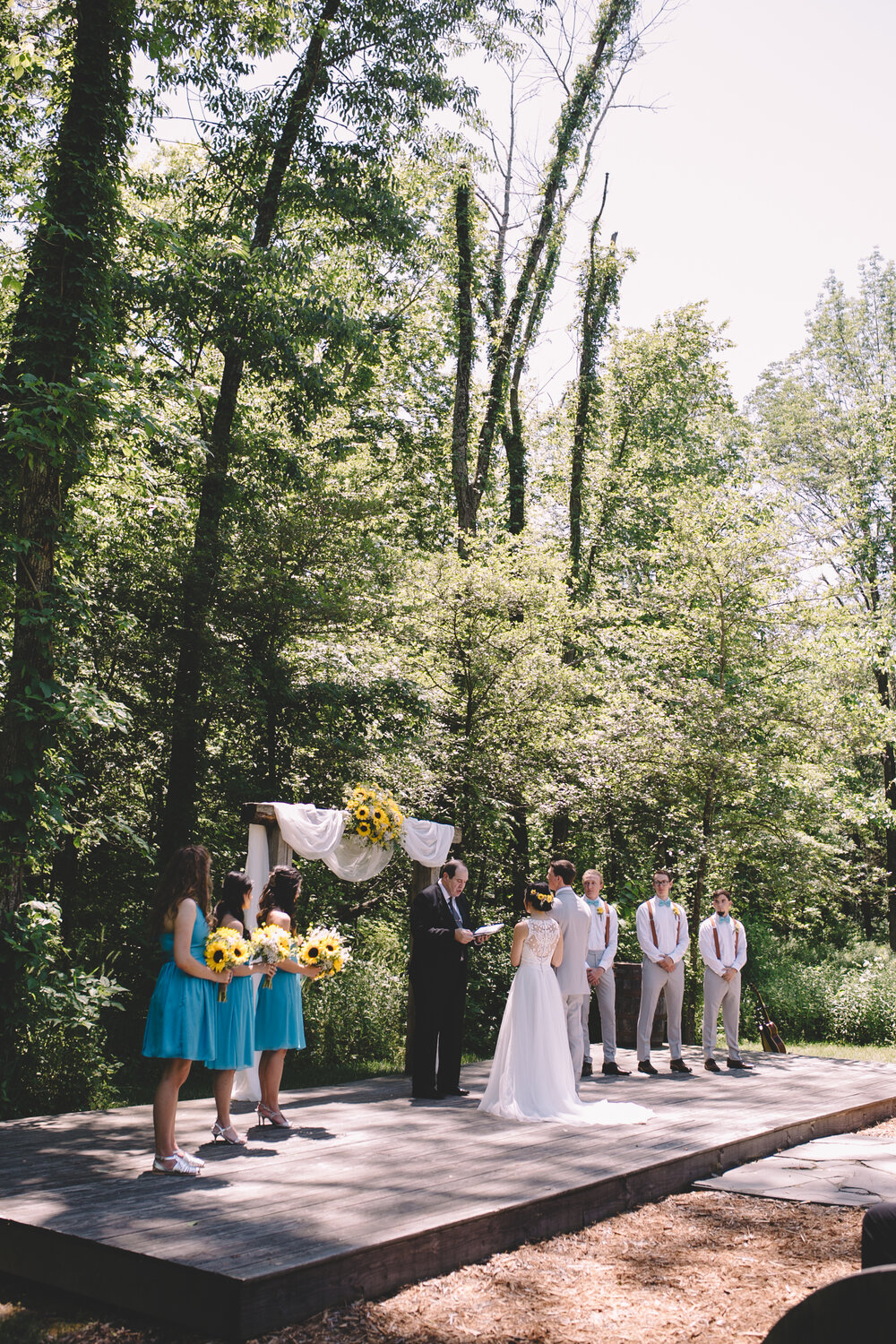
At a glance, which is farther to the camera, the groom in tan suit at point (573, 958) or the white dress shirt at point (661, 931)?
the white dress shirt at point (661, 931)

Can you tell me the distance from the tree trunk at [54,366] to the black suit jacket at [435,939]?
327cm

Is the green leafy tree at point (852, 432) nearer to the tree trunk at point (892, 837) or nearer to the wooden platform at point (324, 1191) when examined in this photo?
the tree trunk at point (892, 837)

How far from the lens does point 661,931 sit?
11227 mm

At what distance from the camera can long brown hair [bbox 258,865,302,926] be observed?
24.9 ft

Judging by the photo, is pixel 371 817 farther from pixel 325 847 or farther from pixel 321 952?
pixel 321 952

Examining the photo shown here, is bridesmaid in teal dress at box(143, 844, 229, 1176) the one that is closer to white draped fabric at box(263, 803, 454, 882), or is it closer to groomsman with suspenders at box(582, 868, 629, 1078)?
white draped fabric at box(263, 803, 454, 882)

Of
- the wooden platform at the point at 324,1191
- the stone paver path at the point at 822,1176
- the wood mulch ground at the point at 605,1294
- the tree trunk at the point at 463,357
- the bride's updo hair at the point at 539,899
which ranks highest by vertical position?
the tree trunk at the point at 463,357

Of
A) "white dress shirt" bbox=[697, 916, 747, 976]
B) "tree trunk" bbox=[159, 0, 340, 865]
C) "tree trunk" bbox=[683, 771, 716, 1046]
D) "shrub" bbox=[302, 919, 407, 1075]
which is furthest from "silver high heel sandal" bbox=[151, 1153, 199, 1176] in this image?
"tree trunk" bbox=[683, 771, 716, 1046]

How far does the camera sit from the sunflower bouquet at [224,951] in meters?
5.96

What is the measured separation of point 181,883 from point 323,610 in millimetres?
8016

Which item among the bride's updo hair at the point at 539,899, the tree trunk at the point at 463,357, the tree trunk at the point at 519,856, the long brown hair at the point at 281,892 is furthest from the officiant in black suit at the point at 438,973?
the tree trunk at the point at 463,357

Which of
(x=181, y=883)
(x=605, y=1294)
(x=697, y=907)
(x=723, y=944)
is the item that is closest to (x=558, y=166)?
(x=697, y=907)

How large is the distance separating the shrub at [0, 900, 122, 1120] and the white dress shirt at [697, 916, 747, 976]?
5.97 meters

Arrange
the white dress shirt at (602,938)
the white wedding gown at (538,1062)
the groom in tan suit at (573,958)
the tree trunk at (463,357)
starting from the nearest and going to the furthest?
the white wedding gown at (538,1062) < the groom in tan suit at (573,958) < the white dress shirt at (602,938) < the tree trunk at (463,357)
